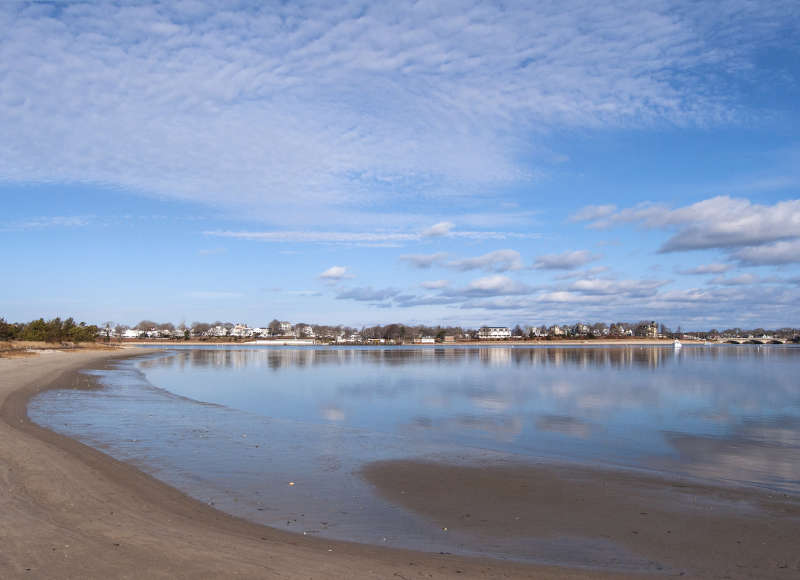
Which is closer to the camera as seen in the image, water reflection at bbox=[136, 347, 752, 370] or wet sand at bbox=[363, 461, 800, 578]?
wet sand at bbox=[363, 461, 800, 578]

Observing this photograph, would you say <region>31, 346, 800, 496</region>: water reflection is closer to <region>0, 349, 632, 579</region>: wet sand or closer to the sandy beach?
the sandy beach

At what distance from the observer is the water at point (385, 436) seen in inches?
386

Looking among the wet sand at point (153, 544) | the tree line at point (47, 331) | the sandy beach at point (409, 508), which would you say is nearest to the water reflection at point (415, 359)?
the tree line at point (47, 331)

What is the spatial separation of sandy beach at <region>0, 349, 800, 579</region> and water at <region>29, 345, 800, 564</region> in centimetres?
70

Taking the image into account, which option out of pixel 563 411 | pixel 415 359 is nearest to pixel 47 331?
pixel 415 359

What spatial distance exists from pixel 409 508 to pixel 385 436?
25.3ft

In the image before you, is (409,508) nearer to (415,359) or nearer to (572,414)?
(572,414)

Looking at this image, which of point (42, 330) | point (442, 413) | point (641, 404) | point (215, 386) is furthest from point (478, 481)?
point (42, 330)

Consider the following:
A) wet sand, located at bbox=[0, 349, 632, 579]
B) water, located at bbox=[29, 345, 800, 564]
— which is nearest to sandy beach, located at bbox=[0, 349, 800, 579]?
wet sand, located at bbox=[0, 349, 632, 579]

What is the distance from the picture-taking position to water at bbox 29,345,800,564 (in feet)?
32.2

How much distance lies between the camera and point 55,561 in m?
6.04

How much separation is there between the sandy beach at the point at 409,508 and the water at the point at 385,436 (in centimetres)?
70

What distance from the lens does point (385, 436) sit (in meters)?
17.5

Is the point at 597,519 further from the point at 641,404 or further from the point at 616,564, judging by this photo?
the point at 641,404
